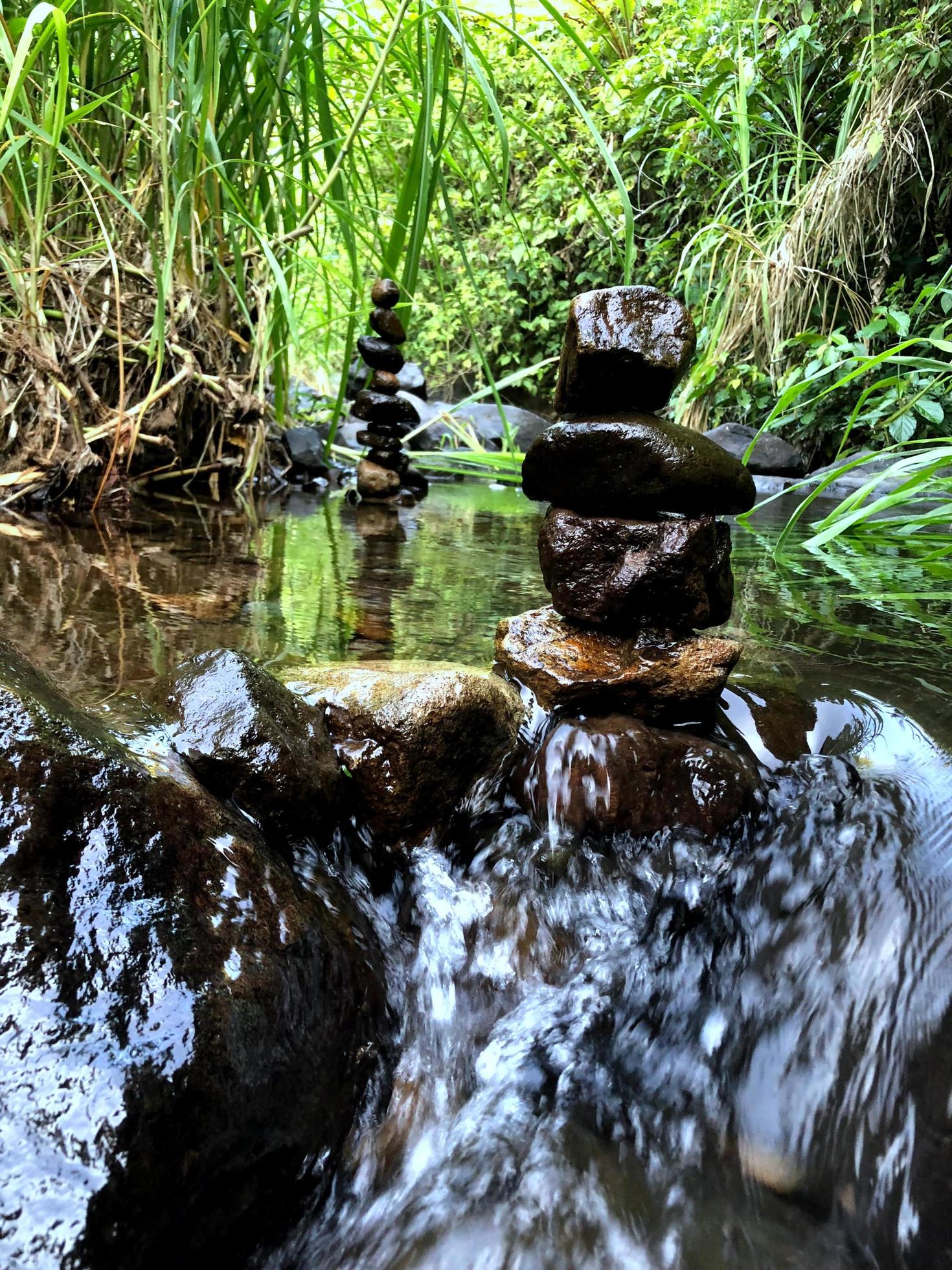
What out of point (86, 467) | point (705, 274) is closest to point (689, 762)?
point (86, 467)

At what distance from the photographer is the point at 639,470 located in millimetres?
1724

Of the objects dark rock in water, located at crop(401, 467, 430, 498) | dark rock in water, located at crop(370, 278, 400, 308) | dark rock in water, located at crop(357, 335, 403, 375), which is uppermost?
dark rock in water, located at crop(370, 278, 400, 308)

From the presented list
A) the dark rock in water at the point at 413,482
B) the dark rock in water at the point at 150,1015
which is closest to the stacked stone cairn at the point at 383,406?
the dark rock in water at the point at 413,482

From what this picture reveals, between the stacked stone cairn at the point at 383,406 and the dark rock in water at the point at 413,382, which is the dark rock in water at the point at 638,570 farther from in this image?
the dark rock in water at the point at 413,382

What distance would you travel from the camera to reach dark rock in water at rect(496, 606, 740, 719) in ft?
5.74

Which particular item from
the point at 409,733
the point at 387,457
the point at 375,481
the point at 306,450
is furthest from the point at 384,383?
the point at 409,733

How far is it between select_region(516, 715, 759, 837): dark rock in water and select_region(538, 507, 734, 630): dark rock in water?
29cm

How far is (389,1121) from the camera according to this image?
3.53 ft

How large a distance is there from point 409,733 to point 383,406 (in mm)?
4819

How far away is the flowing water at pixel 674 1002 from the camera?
0.98m

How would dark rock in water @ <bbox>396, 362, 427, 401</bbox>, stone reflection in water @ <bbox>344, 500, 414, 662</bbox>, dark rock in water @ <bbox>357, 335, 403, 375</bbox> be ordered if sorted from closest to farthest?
1. stone reflection in water @ <bbox>344, 500, 414, 662</bbox>
2. dark rock in water @ <bbox>357, 335, 403, 375</bbox>
3. dark rock in water @ <bbox>396, 362, 427, 401</bbox>

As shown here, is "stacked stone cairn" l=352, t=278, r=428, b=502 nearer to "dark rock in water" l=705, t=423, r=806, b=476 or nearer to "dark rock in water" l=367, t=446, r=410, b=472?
"dark rock in water" l=367, t=446, r=410, b=472

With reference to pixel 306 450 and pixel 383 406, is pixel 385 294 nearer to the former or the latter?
pixel 383 406

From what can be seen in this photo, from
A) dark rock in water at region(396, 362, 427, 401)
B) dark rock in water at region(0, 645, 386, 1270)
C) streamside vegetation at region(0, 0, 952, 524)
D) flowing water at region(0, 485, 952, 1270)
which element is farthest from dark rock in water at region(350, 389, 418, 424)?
dark rock in water at region(396, 362, 427, 401)
